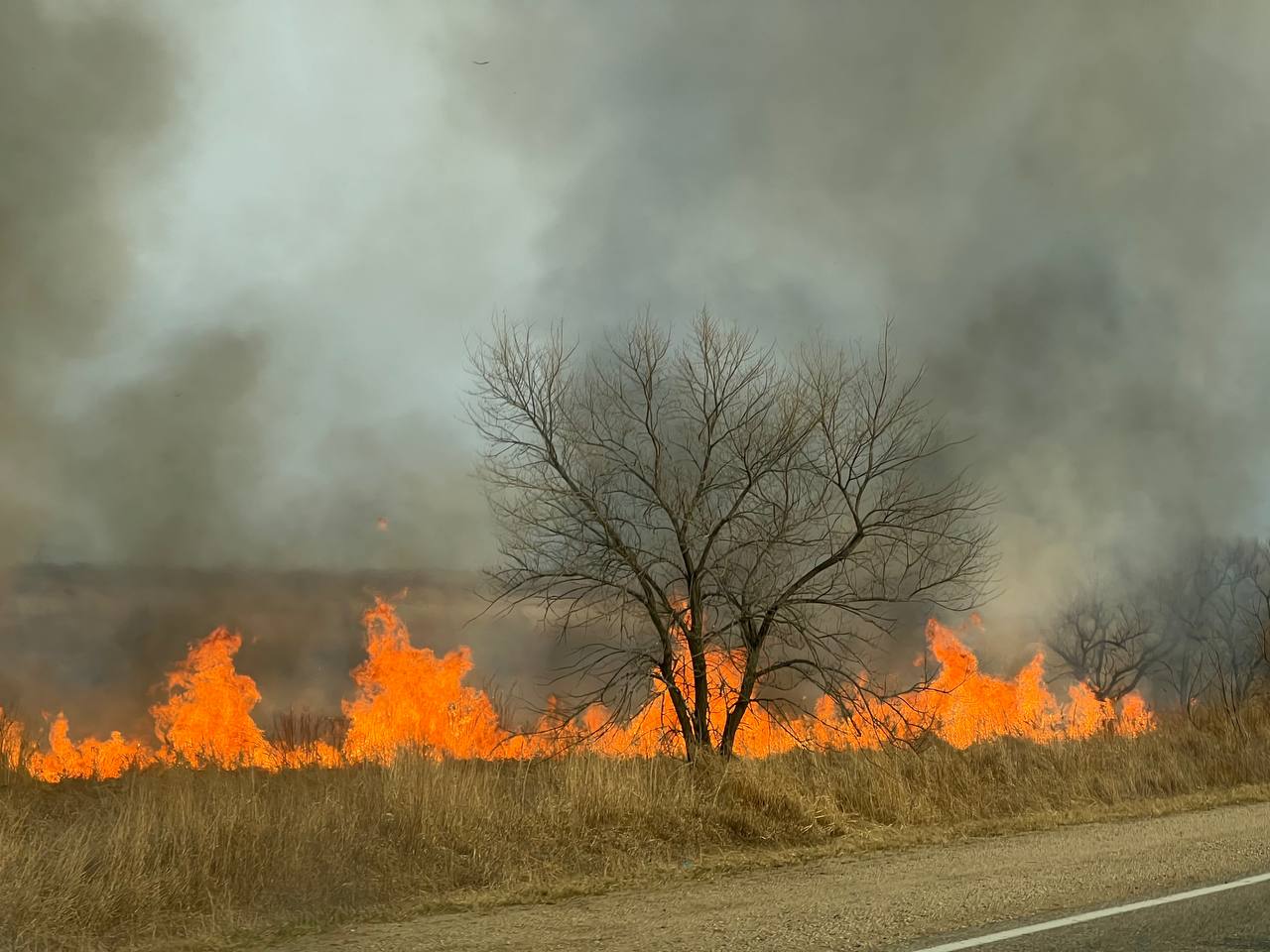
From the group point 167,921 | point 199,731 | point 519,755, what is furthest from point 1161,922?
point 199,731

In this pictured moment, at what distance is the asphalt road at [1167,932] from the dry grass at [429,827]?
14.6 feet

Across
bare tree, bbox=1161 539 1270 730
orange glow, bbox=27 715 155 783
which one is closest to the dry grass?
orange glow, bbox=27 715 155 783

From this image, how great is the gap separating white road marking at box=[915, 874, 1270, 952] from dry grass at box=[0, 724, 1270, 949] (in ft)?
13.6

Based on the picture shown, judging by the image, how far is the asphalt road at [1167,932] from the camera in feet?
22.2

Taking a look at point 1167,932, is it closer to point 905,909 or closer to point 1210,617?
point 905,909

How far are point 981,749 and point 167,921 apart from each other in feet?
43.2

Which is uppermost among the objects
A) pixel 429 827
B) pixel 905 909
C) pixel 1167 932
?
pixel 429 827

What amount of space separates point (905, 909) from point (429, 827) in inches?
199

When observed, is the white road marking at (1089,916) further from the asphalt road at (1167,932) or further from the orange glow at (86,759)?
the orange glow at (86,759)

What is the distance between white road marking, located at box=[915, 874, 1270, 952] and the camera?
699cm

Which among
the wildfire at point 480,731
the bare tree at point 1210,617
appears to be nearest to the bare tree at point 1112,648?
the bare tree at point 1210,617

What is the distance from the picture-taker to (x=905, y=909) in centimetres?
836

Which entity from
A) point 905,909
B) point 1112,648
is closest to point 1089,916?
point 905,909

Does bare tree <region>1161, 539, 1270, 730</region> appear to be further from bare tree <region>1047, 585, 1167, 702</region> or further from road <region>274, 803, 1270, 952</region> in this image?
road <region>274, 803, 1270, 952</region>
